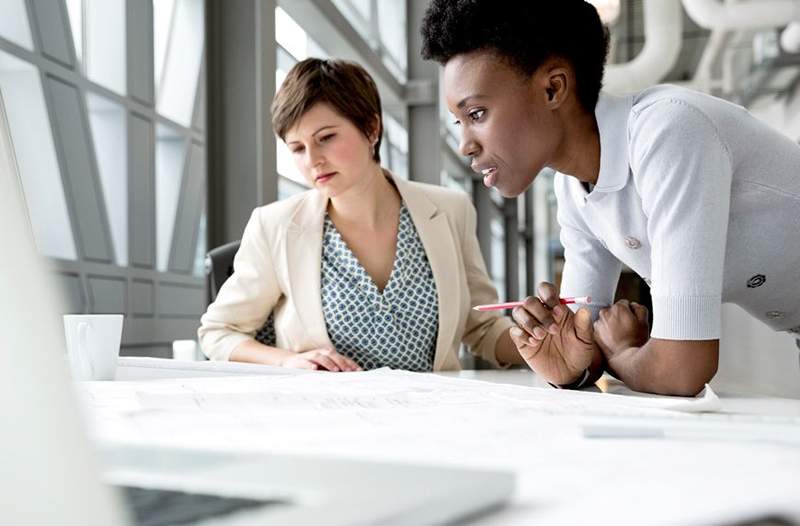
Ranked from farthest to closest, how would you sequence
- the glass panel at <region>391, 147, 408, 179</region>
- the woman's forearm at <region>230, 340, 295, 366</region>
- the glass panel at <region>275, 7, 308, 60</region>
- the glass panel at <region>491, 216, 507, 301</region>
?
1. the glass panel at <region>491, 216, 507, 301</region>
2. the glass panel at <region>391, 147, 408, 179</region>
3. the glass panel at <region>275, 7, 308, 60</region>
4. the woman's forearm at <region>230, 340, 295, 366</region>

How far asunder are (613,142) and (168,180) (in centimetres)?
183

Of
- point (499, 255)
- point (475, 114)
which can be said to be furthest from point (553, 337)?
point (499, 255)

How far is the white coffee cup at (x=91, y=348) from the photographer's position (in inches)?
42.3

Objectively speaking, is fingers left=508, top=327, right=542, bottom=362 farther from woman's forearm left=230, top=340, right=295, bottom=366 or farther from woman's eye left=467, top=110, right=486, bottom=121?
woman's forearm left=230, top=340, right=295, bottom=366

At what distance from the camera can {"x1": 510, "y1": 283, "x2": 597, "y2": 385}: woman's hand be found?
3.90 feet

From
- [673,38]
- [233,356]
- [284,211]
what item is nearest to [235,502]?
[233,356]

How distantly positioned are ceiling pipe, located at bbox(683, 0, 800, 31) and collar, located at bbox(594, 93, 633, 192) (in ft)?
14.9

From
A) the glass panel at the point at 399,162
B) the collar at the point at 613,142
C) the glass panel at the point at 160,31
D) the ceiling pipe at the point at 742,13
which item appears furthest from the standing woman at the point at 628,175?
the ceiling pipe at the point at 742,13

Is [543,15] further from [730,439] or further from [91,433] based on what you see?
[91,433]

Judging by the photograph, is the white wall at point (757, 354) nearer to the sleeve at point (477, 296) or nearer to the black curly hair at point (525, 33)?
the sleeve at point (477, 296)

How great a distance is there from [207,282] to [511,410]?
1.65 meters

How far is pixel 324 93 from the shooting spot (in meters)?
1.93

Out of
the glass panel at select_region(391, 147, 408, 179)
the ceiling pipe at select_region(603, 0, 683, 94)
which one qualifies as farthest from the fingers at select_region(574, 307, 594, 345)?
the ceiling pipe at select_region(603, 0, 683, 94)

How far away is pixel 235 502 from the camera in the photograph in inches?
11.2
